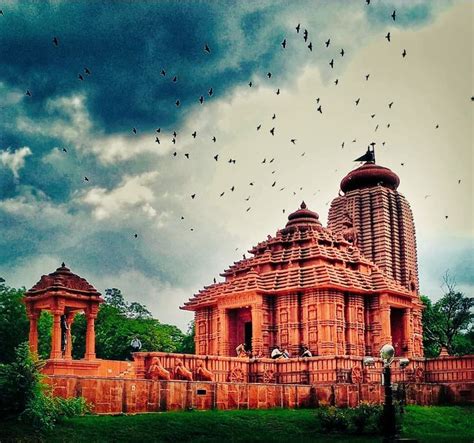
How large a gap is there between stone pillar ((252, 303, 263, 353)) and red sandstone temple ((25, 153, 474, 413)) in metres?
0.05

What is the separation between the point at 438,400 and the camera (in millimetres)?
26359

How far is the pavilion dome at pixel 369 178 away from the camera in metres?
47.0

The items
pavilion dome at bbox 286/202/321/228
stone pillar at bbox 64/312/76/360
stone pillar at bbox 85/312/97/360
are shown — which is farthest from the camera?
pavilion dome at bbox 286/202/321/228

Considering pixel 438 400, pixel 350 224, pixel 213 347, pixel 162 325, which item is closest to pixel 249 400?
pixel 438 400

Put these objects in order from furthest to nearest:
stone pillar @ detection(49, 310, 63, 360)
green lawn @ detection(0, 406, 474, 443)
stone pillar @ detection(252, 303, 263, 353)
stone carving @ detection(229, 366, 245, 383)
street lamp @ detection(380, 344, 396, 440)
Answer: stone pillar @ detection(252, 303, 263, 353), stone carving @ detection(229, 366, 245, 383), stone pillar @ detection(49, 310, 63, 360), green lawn @ detection(0, 406, 474, 443), street lamp @ detection(380, 344, 396, 440)

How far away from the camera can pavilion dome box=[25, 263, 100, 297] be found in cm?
2780

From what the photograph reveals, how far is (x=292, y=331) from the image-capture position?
3234 centimetres

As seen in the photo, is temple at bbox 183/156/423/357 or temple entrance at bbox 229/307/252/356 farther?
temple entrance at bbox 229/307/252/356

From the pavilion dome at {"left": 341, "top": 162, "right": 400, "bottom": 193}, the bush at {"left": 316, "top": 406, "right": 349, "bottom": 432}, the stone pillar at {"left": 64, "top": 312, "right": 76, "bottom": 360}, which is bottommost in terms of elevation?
the bush at {"left": 316, "top": 406, "right": 349, "bottom": 432}

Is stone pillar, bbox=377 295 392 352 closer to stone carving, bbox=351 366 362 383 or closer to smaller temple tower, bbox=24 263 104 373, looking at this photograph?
stone carving, bbox=351 366 362 383

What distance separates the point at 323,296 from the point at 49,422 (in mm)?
18355

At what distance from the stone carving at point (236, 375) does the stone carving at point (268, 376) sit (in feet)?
2.93

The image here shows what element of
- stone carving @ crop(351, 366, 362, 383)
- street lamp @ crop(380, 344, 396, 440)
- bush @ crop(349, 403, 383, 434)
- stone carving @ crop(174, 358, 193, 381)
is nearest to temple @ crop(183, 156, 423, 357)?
stone carving @ crop(351, 366, 362, 383)

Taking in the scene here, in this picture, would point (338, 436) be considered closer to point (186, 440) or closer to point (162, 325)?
point (186, 440)
